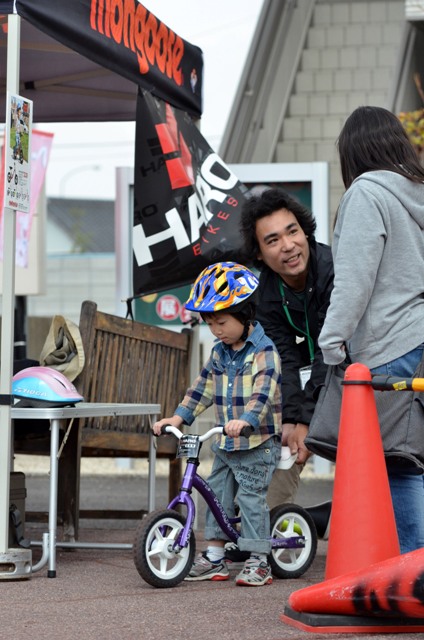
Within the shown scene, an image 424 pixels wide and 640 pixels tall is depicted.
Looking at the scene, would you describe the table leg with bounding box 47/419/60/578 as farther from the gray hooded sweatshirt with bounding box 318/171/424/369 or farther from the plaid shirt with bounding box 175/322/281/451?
the gray hooded sweatshirt with bounding box 318/171/424/369

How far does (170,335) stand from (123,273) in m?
3.74

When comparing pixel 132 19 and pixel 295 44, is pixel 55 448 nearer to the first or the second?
pixel 132 19

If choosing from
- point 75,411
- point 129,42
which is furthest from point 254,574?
point 129,42

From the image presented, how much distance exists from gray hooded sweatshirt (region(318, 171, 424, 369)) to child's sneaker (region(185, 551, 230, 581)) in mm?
1311

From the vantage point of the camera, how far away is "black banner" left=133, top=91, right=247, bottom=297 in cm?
695

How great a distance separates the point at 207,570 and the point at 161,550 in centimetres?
36

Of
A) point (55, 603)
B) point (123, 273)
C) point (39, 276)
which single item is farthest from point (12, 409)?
point (39, 276)

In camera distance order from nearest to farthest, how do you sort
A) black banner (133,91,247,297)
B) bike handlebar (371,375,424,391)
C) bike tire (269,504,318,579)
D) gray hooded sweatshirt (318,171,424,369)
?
1. bike handlebar (371,375,424,391)
2. gray hooded sweatshirt (318,171,424,369)
3. bike tire (269,504,318,579)
4. black banner (133,91,247,297)

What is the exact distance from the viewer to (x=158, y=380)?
691 cm

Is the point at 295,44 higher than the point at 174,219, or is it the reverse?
the point at 295,44

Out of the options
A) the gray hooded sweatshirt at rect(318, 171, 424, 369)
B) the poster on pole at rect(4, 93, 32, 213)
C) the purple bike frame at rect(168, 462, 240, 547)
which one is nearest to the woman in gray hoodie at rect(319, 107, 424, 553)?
the gray hooded sweatshirt at rect(318, 171, 424, 369)

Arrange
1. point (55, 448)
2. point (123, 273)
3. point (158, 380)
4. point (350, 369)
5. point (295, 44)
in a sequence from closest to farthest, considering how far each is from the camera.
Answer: point (350, 369)
point (55, 448)
point (158, 380)
point (123, 273)
point (295, 44)

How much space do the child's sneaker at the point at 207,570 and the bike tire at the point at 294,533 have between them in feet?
0.78

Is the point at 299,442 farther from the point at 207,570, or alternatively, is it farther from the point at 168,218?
the point at 168,218
